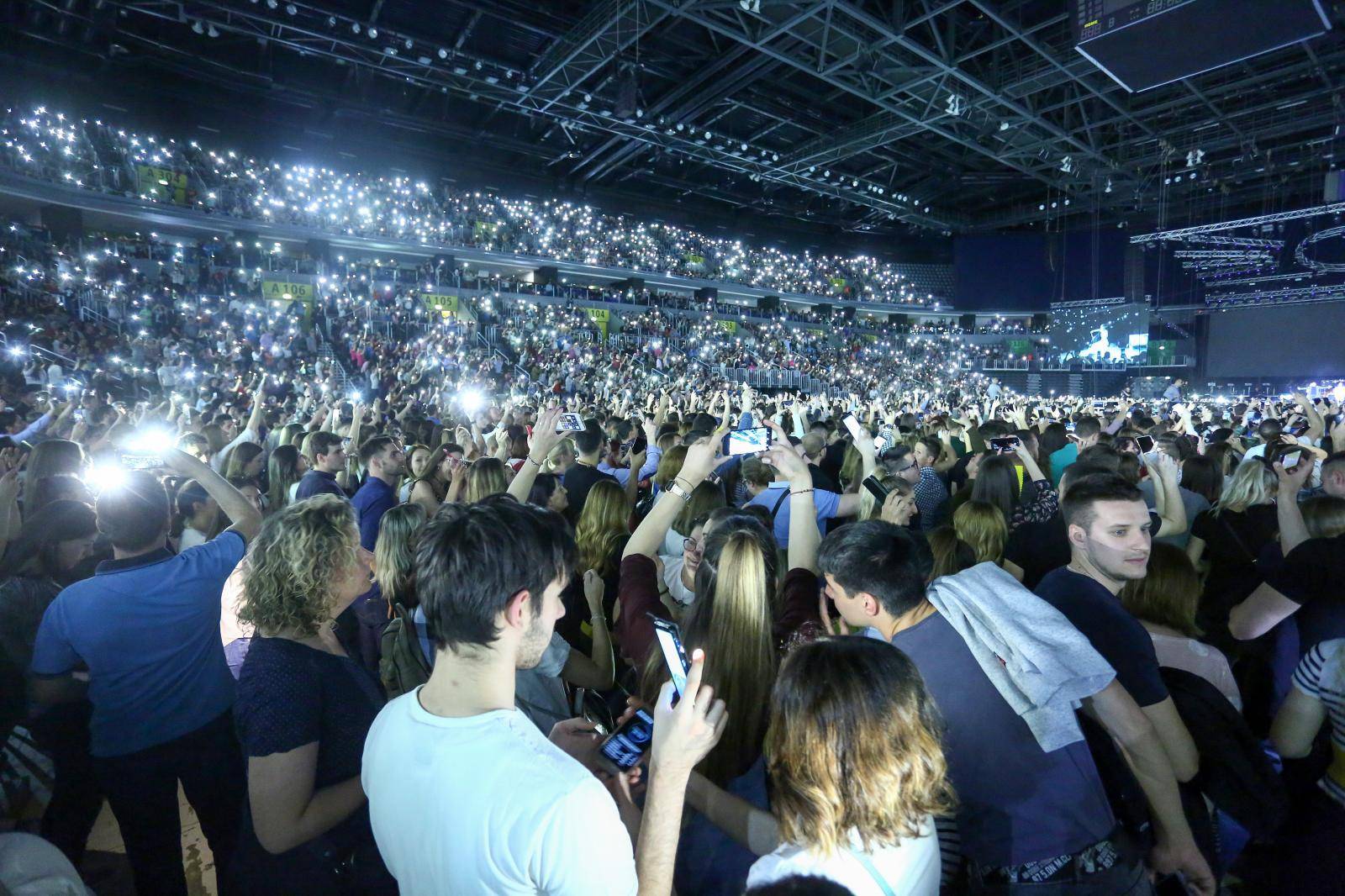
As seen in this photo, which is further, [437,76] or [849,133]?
[849,133]

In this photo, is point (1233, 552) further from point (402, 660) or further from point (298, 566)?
point (298, 566)

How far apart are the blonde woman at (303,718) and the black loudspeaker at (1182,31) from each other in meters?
7.87

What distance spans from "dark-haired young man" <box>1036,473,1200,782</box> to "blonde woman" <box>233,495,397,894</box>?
2111 mm

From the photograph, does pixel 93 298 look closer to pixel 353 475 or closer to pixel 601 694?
pixel 353 475

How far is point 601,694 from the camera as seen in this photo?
287cm

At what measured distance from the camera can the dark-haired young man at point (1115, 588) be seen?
5.72 ft

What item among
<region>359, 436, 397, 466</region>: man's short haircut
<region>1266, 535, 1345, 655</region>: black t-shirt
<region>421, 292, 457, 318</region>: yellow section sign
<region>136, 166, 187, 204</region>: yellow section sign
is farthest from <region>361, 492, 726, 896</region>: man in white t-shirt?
<region>421, 292, 457, 318</region>: yellow section sign

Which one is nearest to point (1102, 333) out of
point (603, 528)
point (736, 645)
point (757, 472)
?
point (757, 472)

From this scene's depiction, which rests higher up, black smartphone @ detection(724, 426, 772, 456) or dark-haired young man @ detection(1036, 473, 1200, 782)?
black smartphone @ detection(724, 426, 772, 456)

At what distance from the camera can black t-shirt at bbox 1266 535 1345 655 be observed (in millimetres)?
2311

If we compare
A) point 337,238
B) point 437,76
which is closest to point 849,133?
point 437,76

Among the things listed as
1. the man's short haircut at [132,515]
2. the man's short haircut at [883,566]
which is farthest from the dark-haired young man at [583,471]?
the man's short haircut at [883,566]

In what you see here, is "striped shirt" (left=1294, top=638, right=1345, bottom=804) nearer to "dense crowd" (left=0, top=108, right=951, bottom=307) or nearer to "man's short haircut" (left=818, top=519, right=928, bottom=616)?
"man's short haircut" (left=818, top=519, right=928, bottom=616)

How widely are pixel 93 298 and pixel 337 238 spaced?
7.31 m
